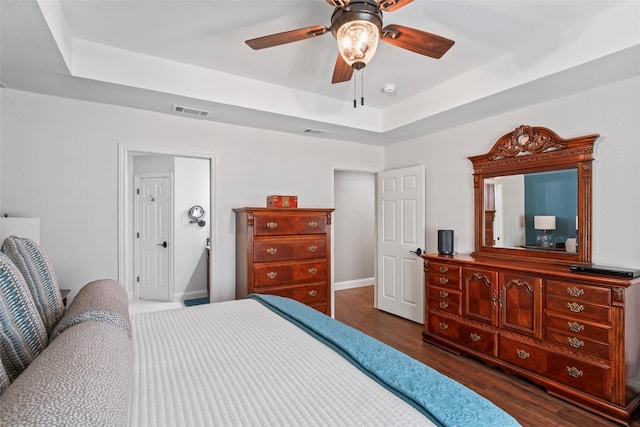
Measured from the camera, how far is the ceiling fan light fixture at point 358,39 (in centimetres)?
169

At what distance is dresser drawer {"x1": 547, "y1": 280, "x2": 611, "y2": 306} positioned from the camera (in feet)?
7.17

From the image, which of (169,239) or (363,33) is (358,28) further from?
(169,239)

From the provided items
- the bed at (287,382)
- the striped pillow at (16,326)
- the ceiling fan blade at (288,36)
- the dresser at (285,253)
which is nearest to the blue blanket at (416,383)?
the bed at (287,382)

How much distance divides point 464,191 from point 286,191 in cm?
207

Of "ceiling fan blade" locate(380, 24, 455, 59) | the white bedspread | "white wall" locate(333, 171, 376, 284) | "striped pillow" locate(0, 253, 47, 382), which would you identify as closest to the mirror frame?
"ceiling fan blade" locate(380, 24, 455, 59)

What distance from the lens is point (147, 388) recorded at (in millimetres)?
1099

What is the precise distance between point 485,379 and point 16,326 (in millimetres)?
3017

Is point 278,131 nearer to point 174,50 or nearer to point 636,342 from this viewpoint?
point 174,50

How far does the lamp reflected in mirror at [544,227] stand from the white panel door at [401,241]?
50.4 inches

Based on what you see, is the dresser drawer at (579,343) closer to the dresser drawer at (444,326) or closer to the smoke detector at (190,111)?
the dresser drawer at (444,326)

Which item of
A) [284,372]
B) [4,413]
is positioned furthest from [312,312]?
[4,413]

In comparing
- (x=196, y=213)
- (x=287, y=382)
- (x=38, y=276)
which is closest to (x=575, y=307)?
(x=287, y=382)

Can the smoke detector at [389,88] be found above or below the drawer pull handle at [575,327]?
above

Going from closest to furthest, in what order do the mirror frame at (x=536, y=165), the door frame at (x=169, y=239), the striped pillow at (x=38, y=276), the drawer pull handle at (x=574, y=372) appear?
the striped pillow at (x=38, y=276) → the drawer pull handle at (x=574, y=372) → the mirror frame at (x=536, y=165) → the door frame at (x=169, y=239)
